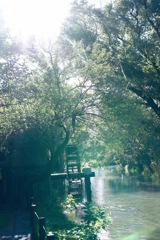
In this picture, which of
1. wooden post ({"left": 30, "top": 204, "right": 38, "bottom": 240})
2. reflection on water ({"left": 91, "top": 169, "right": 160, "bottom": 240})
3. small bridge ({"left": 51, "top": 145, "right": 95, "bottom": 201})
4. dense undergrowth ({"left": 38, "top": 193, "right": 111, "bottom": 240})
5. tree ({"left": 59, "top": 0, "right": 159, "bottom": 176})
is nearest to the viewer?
wooden post ({"left": 30, "top": 204, "right": 38, "bottom": 240})

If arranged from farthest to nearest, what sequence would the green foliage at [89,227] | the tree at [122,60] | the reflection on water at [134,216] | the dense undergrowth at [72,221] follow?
the tree at [122,60] < the reflection on water at [134,216] < the dense undergrowth at [72,221] < the green foliage at [89,227]

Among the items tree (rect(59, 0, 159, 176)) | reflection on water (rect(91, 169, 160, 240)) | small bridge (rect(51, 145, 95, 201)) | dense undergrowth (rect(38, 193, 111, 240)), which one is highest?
tree (rect(59, 0, 159, 176))

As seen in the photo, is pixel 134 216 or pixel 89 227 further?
pixel 134 216

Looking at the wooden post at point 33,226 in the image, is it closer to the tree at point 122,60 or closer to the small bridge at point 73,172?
the tree at point 122,60

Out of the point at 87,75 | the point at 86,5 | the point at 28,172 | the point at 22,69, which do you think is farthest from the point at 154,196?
the point at 22,69

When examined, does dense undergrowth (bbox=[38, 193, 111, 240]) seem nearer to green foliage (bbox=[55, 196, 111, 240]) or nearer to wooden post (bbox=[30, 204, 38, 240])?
green foliage (bbox=[55, 196, 111, 240])

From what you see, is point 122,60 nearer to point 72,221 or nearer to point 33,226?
point 72,221

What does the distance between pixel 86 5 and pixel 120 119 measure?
31.2 feet

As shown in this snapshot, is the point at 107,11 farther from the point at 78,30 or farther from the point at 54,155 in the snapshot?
the point at 54,155

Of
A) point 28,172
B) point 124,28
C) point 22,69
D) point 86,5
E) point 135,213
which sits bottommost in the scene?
point 135,213

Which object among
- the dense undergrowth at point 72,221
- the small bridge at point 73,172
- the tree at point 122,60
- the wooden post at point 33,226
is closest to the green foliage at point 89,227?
the dense undergrowth at point 72,221

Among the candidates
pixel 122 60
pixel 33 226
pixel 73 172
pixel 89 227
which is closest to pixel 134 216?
pixel 73 172

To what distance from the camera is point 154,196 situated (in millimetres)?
25531

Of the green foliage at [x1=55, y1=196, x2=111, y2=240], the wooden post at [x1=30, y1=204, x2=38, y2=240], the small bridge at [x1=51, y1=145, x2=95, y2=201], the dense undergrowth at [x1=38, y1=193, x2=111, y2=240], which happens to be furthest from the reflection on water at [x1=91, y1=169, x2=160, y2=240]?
the wooden post at [x1=30, y1=204, x2=38, y2=240]
